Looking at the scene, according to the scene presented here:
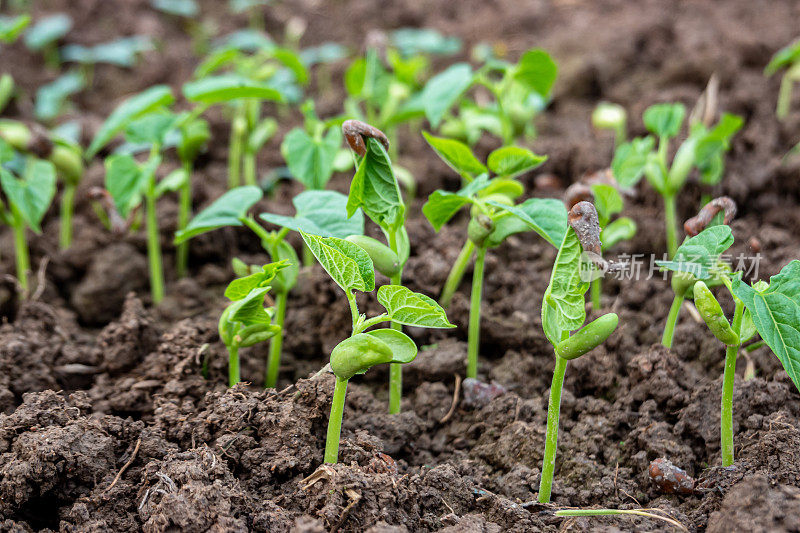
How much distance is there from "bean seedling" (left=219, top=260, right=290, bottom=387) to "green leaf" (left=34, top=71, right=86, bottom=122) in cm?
173

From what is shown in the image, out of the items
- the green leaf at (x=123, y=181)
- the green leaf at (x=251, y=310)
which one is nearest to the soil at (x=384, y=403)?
the green leaf at (x=251, y=310)

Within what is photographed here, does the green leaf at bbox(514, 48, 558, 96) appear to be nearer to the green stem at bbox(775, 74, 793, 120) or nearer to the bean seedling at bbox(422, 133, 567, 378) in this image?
the bean seedling at bbox(422, 133, 567, 378)

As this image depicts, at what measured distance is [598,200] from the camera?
1.45 metres

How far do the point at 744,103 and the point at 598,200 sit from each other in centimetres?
118

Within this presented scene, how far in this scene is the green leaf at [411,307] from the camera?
1.04 m

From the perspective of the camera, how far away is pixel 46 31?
2.85m

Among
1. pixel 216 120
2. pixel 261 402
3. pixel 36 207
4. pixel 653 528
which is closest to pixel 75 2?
pixel 216 120

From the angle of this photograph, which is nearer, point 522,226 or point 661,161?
point 522,226

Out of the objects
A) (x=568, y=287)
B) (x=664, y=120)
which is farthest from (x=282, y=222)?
(x=664, y=120)

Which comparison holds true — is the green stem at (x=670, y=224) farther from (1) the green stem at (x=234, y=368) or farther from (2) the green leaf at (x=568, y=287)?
(1) the green stem at (x=234, y=368)

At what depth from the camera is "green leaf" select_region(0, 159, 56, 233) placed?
1586 mm

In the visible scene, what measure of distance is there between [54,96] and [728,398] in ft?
8.04

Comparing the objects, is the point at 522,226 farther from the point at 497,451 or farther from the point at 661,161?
the point at 661,161

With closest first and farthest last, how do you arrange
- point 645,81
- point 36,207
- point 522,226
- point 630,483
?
point 630,483, point 522,226, point 36,207, point 645,81
